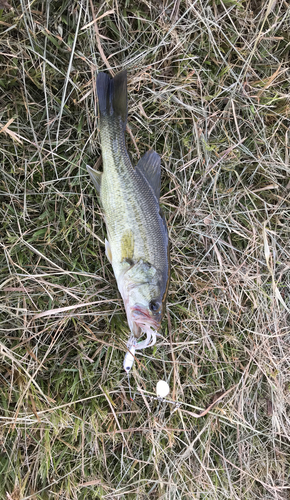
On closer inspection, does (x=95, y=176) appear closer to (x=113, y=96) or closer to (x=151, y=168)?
(x=151, y=168)

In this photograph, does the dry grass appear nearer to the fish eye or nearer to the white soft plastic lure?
the white soft plastic lure

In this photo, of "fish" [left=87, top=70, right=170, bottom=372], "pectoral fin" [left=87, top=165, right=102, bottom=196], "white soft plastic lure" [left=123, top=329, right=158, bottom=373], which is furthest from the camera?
"white soft plastic lure" [left=123, top=329, right=158, bottom=373]

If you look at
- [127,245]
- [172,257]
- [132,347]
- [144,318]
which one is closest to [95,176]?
[127,245]

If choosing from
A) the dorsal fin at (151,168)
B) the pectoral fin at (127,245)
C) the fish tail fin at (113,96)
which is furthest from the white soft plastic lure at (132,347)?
the fish tail fin at (113,96)

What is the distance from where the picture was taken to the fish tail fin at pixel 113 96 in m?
2.04

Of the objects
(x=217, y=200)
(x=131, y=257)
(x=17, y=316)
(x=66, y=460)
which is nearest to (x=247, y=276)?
(x=217, y=200)

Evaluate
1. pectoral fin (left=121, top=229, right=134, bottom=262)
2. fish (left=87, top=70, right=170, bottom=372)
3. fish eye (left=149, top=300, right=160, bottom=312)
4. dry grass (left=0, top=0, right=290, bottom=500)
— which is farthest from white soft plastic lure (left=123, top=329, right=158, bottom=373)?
pectoral fin (left=121, top=229, right=134, bottom=262)

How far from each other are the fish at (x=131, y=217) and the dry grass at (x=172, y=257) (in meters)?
0.23

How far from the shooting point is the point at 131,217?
1979 mm

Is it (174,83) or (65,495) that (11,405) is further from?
(174,83)

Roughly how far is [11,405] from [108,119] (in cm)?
226

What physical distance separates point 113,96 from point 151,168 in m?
0.58

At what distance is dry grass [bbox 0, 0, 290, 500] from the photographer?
7.04 ft

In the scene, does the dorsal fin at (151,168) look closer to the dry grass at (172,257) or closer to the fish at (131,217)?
the fish at (131,217)
